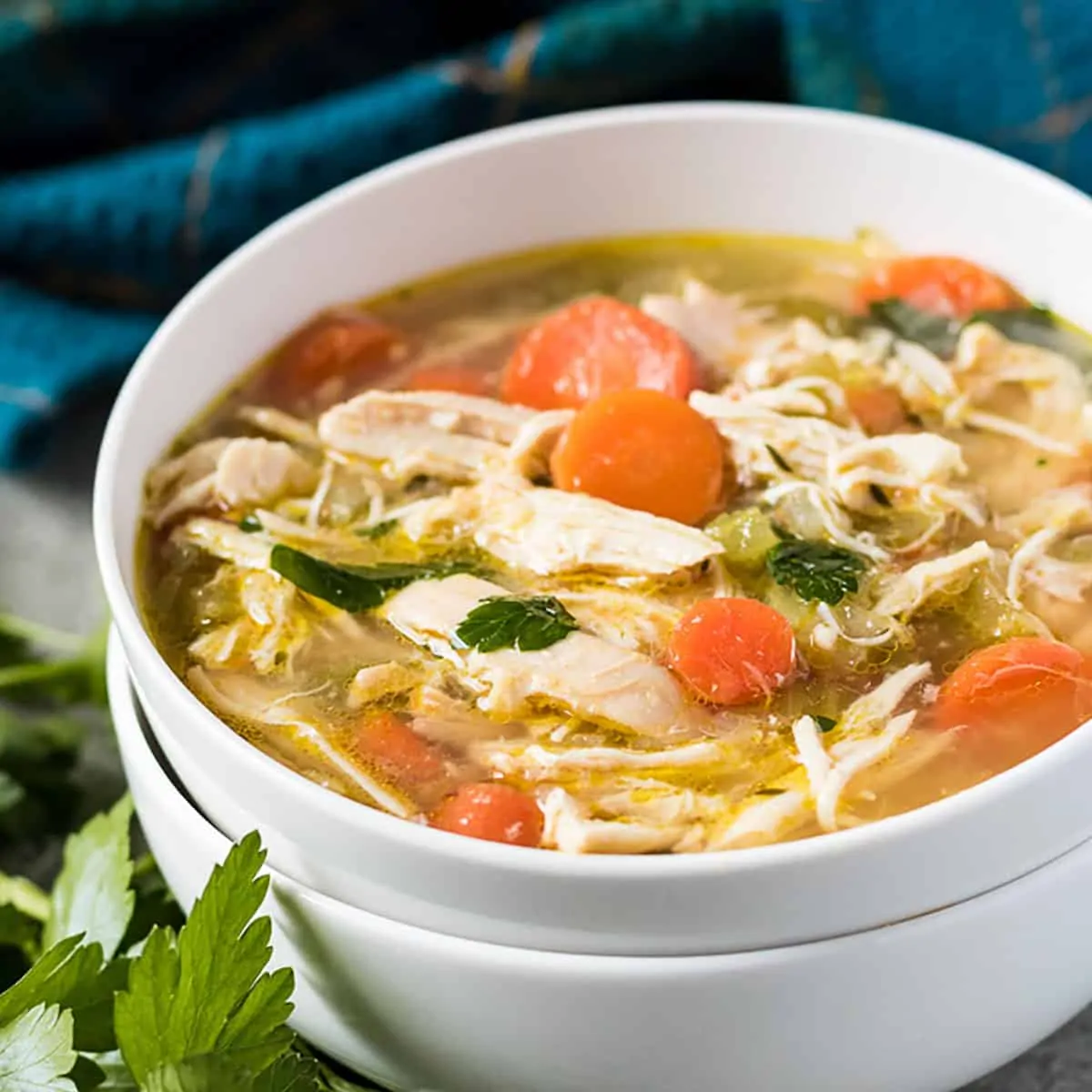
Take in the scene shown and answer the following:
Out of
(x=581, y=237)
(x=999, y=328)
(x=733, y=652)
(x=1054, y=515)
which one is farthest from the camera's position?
(x=581, y=237)

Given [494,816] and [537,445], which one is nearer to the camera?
[494,816]

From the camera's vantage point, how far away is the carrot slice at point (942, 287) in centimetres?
245

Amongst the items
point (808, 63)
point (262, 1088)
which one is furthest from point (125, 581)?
point (808, 63)

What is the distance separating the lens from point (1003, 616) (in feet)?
6.20

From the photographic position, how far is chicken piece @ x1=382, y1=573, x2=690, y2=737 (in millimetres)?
1789

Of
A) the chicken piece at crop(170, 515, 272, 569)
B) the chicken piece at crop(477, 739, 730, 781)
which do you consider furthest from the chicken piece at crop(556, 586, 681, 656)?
the chicken piece at crop(170, 515, 272, 569)

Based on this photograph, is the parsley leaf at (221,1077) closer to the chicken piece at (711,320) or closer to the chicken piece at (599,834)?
the chicken piece at (599,834)

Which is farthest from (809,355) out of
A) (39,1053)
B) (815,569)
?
(39,1053)

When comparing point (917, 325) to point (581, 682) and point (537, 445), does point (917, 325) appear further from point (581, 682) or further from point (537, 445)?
point (581, 682)

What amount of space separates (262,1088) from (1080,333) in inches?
59.9

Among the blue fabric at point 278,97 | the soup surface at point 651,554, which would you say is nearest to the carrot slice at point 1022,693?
the soup surface at point 651,554

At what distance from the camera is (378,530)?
210 cm

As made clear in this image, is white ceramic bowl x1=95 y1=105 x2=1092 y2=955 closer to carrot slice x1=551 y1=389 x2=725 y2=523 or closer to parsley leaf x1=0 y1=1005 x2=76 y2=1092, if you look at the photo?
parsley leaf x1=0 y1=1005 x2=76 y2=1092

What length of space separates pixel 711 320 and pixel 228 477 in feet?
2.35
